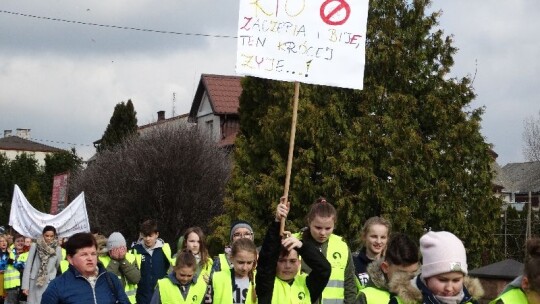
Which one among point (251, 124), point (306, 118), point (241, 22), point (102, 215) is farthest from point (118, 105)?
point (241, 22)

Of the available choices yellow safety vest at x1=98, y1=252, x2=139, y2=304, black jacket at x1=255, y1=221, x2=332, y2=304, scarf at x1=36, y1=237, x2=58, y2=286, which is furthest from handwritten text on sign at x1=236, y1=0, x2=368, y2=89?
scarf at x1=36, y1=237, x2=58, y2=286

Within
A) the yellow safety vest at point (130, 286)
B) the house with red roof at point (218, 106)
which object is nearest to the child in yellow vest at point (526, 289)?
the yellow safety vest at point (130, 286)

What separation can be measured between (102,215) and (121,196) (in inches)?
60.8

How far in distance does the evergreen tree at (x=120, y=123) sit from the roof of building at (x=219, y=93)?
4176 mm

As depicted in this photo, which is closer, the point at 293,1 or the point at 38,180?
the point at 293,1

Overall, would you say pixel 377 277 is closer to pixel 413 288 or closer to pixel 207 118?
pixel 413 288

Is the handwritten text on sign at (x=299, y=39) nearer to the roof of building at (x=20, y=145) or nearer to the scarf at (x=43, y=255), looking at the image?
the scarf at (x=43, y=255)

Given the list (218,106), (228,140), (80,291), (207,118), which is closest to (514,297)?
(80,291)

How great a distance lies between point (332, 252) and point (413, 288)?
2853 mm

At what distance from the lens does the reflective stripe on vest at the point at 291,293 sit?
677 cm

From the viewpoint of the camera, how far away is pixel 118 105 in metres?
58.1

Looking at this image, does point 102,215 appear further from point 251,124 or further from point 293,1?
point 293,1

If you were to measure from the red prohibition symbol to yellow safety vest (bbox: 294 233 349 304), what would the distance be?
1646 mm

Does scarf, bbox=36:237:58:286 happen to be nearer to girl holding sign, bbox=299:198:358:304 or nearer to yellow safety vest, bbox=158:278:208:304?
yellow safety vest, bbox=158:278:208:304
